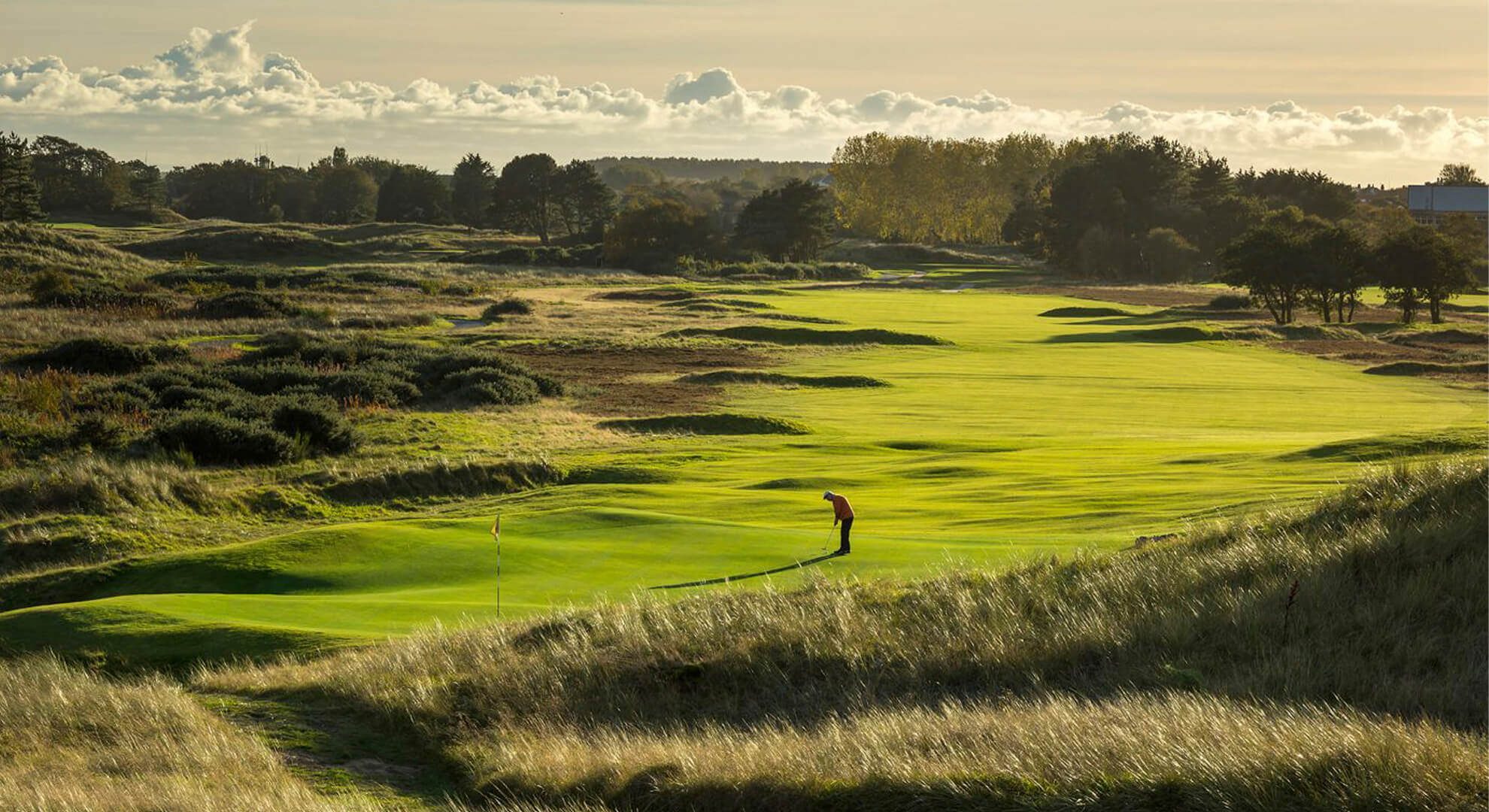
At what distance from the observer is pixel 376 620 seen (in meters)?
16.5

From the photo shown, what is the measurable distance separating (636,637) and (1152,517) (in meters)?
10.5

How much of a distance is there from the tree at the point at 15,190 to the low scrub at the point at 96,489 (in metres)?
103

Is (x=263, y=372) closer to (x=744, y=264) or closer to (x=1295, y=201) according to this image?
(x=744, y=264)

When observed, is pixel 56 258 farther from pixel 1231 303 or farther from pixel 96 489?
pixel 1231 303

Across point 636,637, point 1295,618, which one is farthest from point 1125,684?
point 636,637

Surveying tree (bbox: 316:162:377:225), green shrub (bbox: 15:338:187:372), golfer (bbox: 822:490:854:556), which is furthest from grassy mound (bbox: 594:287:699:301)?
tree (bbox: 316:162:377:225)

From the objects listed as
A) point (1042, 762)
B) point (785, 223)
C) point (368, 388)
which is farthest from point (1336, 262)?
point (1042, 762)

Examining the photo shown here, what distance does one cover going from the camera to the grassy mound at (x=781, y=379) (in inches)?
2131

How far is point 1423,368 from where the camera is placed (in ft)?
193

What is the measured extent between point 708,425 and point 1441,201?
16558 cm

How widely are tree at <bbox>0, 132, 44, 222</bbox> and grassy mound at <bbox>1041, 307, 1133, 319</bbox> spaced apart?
87.2 m

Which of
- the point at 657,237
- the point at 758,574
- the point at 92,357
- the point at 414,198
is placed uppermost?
the point at 414,198

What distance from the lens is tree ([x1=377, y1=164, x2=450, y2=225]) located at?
595 feet

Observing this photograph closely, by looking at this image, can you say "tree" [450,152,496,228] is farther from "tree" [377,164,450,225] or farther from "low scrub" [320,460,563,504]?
"low scrub" [320,460,563,504]
